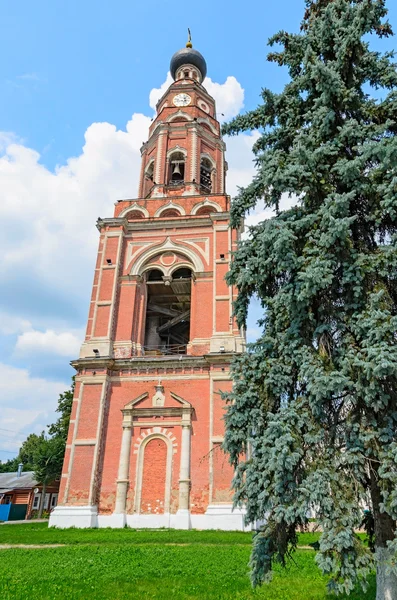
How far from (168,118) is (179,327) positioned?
39.0 ft

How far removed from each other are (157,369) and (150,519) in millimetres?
5354

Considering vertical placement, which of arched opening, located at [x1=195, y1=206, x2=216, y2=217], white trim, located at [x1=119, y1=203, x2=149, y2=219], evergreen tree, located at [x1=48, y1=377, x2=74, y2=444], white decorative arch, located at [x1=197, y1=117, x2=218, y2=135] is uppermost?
white decorative arch, located at [x1=197, y1=117, x2=218, y2=135]

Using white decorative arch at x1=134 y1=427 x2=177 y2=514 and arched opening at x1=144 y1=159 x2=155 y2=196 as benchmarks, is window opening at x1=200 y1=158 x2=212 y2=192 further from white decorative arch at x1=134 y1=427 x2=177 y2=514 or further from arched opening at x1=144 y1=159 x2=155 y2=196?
white decorative arch at x1=134 y1=427 x2=177 y2=514

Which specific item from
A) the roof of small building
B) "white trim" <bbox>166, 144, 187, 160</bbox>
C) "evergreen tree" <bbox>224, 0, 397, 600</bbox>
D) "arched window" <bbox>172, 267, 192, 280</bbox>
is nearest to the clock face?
"white trim" <bbox>166, 144, 187, 160</bbox>

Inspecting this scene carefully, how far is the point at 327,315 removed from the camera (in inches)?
254

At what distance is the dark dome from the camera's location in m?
31.1

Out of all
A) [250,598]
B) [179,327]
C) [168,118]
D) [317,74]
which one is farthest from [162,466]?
[168,118]

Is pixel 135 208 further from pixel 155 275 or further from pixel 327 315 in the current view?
pixel 327 315

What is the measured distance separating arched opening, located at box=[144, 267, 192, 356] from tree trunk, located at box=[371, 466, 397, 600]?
15343mm

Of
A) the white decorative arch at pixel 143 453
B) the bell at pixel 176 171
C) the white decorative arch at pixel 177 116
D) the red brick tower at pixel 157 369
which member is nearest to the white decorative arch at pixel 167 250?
the red brick tower at pixel 157 369

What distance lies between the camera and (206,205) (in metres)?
22.6

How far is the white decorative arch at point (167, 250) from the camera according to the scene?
68.8 feet

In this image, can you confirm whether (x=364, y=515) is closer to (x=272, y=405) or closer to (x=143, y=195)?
(x=272, y=405)

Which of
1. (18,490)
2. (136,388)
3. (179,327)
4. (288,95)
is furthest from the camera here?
(18,490)
